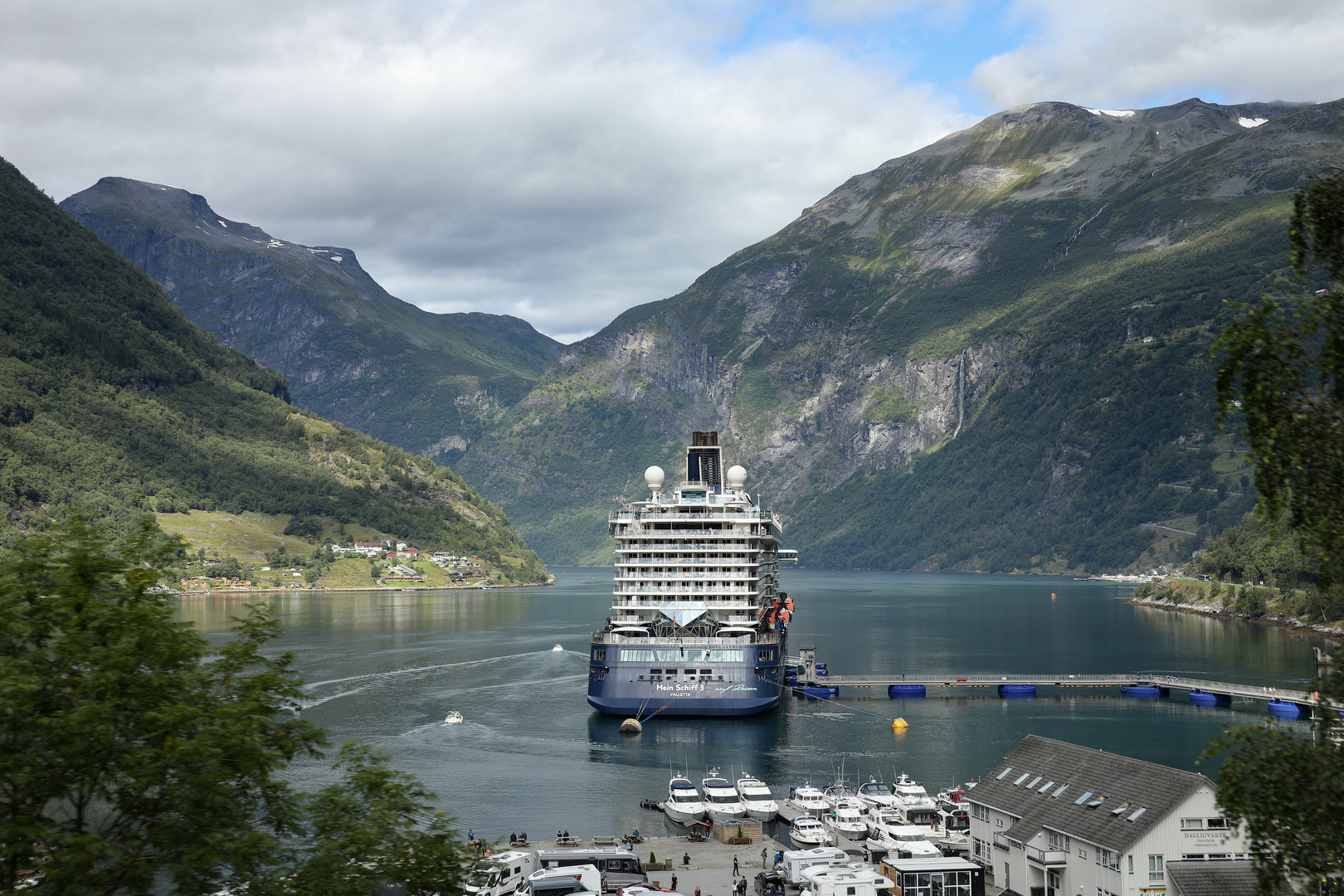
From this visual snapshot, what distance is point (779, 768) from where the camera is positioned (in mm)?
79938

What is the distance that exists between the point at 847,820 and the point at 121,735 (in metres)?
49.1

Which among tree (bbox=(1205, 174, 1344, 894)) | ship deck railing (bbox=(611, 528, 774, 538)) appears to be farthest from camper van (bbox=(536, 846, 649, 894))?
ship deck railing (bbox=(611, 528, 774, 538))

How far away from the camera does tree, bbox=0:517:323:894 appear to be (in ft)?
61.3

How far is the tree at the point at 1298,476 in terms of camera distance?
65.1 feet

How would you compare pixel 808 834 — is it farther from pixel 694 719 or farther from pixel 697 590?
pixel 697 590

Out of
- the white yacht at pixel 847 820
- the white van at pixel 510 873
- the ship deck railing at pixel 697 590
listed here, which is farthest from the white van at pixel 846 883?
the ship deck railing at pixel 697 590

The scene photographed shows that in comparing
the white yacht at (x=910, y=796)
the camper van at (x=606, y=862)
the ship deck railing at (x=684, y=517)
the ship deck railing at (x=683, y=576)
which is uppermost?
the ship deck railing at (x=684, y=517)

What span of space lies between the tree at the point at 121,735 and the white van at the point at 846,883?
29.3 meters

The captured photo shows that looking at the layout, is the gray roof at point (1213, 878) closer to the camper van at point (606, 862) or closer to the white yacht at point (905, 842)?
the white yacht at point (905, 842)

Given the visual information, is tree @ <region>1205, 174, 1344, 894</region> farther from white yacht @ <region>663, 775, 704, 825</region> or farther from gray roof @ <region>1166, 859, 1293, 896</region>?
white yacht @ <region>663, 775, 704, 825</region>

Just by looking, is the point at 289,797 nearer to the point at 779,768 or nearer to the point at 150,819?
the point at 150,819

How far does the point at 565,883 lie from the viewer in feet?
151

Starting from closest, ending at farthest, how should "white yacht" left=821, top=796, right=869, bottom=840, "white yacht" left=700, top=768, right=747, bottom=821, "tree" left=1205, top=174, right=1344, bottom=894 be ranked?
"tree" left=1205, top=174, right=1344, bottom=894
"white yacht" left=821, top=796, right=869, bottom=840
"white yacht" left=700, top=768, right=747, bottom=821

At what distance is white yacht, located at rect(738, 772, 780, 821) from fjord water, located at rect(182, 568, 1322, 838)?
496 cm
